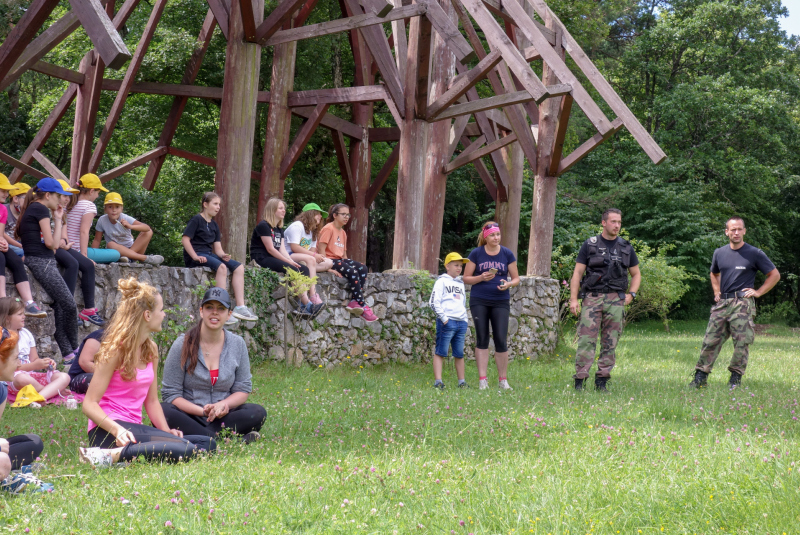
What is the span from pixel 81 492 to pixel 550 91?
6.51 metres

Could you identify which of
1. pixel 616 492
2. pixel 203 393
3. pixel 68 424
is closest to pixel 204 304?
pixel 203 393

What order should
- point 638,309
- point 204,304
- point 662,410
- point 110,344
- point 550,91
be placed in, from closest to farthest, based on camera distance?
point 110,344 < point 204,304 < point 662,410 < point 550,91 < point 638,309

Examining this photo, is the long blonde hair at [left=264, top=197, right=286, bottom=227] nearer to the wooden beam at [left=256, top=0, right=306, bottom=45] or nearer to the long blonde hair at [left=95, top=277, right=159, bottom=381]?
the wooden beam at [left=256, top=0, right=306, bottom=45]

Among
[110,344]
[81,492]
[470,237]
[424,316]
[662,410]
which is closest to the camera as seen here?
[81,492]

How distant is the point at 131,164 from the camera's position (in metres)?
14.2

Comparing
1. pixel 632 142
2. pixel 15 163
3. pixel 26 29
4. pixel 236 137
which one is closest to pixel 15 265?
pixel 26 29

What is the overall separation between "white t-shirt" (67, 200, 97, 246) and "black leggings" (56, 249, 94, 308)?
513 mm

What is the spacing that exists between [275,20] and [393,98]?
2177mm

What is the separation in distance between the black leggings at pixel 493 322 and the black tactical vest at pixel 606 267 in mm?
923

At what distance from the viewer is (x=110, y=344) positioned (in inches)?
168

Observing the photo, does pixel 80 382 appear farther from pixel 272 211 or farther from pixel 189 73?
pixel 189 73

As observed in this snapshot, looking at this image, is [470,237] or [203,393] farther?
[470,237]

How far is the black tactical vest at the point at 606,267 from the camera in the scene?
7762 mm

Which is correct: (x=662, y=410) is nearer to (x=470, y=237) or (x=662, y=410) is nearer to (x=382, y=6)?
(x=382, y=6)
